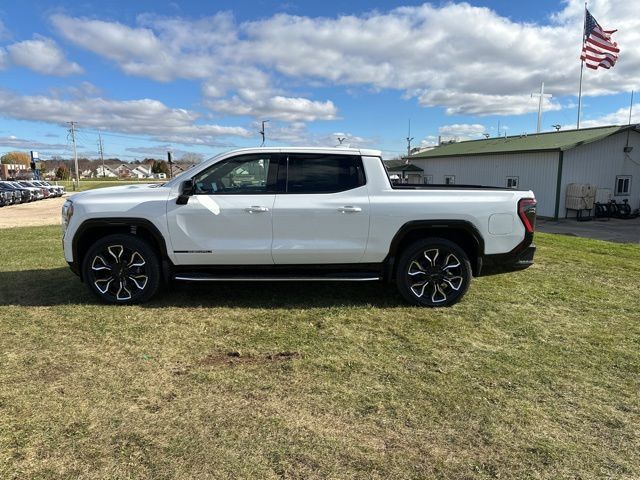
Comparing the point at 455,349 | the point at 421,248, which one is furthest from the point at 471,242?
the point at 455,349

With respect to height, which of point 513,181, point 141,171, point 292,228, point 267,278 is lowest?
point 267,278

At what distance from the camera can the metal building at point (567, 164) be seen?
23.3 meters

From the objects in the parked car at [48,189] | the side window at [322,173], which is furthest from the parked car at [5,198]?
the side window at [322,173]

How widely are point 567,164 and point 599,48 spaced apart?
278 inches

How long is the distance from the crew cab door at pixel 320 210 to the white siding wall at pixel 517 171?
20.5 metres

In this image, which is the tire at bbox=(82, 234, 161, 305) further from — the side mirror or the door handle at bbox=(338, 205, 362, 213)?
the door handle at bbox=(338, 205, 362, 213)

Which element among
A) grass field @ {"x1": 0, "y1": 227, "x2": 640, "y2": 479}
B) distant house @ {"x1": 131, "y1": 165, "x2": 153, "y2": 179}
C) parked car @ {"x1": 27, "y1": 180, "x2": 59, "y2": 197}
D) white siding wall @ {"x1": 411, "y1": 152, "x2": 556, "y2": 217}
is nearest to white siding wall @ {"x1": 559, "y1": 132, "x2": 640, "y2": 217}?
white siding wall @ {"x1": 411, "y1": 152, "x2": 556, "y2": 217}

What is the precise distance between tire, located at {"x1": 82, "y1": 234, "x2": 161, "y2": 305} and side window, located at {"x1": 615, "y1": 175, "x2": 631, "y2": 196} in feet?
88.2

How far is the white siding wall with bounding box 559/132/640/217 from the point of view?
23391 millimetres

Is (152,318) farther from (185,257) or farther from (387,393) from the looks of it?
(387,393)

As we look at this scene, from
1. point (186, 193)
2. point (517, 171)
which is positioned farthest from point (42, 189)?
point (186, 193)

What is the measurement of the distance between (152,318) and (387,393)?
8.87ft

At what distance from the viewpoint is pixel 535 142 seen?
26828 mm

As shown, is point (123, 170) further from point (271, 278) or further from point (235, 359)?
point (235, 359)
